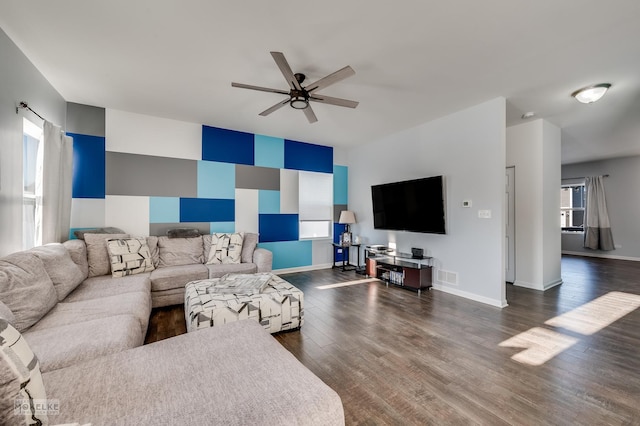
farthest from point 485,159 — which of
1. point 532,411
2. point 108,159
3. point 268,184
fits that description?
point 108,159

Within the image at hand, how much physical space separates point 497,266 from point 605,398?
179 centimetres

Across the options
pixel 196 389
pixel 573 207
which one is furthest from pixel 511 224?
pixel 573 207

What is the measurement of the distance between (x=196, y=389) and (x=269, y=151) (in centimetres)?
438

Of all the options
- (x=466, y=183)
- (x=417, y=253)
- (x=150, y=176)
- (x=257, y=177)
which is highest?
(x=257, y=177)

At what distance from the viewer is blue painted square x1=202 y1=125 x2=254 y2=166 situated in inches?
175

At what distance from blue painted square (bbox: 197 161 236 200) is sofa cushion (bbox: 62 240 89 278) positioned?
171cm

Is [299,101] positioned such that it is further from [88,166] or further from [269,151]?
[88,166]

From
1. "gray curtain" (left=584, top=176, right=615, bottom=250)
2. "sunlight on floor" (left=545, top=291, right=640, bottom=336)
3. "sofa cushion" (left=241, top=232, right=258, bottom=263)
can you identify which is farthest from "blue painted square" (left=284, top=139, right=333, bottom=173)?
"gray curtain" (left=584, top=176, right=615, bottom=250)

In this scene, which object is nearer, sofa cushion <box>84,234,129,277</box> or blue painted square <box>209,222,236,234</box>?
sofa cushion <box>84,234,129,277</box>

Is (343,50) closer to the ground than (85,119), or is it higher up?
higher up

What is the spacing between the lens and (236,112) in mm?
3828

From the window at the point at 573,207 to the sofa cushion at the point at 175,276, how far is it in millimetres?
9547

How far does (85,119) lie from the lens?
143 inches

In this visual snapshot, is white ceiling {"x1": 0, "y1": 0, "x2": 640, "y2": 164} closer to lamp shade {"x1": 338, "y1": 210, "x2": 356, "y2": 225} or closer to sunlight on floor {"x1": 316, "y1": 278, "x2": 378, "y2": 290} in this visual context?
lamp shade {"x1": 338, "y1": 210, "x2": 356, "y2": 225}
